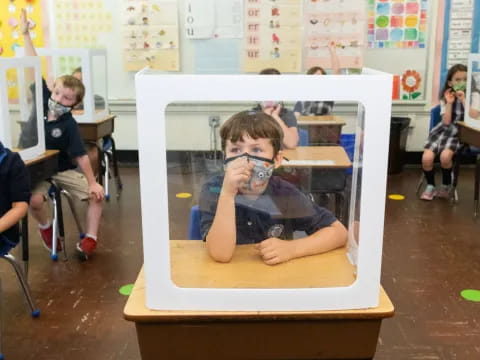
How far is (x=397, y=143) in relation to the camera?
5.54m

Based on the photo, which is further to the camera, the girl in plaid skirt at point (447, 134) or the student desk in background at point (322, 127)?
the girl in plaid skirt at point (447, 134)

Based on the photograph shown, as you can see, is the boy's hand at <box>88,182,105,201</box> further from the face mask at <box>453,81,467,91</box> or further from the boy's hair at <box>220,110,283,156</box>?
the face mask at <box>453,81,467,91</box>

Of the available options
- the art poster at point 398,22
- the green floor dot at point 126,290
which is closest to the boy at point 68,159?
the green floor dot at point 126,290

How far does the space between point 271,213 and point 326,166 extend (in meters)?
0.17

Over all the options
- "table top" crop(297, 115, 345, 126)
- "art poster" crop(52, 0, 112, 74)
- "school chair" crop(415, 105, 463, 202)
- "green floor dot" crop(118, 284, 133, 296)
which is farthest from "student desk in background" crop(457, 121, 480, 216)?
"art poster" crop(52, 0, 112, 74)

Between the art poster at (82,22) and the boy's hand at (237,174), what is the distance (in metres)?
4.84

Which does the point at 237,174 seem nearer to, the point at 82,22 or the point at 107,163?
the point at 107,163

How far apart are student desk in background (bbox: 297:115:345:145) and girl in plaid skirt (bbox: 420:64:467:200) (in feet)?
11.2

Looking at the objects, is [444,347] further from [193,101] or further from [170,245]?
[193,101]

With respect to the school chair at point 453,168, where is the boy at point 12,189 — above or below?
above

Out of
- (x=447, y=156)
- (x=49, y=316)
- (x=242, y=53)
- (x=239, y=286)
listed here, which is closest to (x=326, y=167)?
(x=239, y=286)

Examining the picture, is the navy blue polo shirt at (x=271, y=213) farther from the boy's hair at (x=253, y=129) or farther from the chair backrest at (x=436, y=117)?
the chair backrest at (x=436, y=117)

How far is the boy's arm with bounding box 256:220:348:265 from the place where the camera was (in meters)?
1.32

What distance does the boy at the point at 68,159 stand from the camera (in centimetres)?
326
